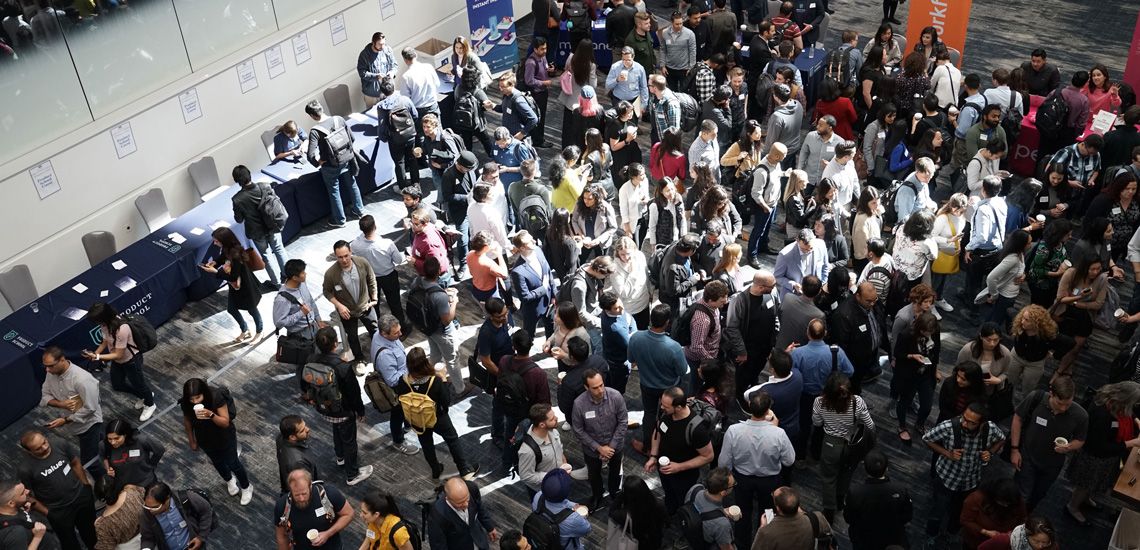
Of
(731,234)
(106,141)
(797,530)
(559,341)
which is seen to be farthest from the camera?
(106,141)

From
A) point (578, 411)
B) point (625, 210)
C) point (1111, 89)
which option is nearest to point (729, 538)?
point (578, 411)

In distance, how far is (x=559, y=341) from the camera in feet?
23.8

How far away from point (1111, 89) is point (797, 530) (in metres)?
6.76

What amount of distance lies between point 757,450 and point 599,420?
994mm

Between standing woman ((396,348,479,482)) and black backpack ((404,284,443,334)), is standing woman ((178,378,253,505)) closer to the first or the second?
standing woman ((396,348,479,482))

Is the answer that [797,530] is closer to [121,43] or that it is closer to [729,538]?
[729,538]

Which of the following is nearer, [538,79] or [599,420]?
[599,420]

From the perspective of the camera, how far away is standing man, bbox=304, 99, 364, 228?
9938mm

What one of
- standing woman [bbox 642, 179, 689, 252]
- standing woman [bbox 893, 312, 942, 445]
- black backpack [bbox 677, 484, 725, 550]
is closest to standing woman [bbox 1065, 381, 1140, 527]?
standing woman [bbox 893, 312, 942, 445]

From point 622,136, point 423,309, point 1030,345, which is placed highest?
point 622,136

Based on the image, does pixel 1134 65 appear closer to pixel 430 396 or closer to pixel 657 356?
pixel 657 356

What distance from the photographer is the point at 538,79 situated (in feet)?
37.7

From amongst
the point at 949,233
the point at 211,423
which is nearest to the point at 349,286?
the point at 211,423

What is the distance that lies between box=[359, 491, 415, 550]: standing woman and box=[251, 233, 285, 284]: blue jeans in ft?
14.0
